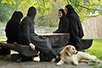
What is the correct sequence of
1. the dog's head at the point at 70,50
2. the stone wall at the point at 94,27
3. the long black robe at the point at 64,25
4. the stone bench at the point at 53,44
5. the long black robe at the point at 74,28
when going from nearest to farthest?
the dog's head at the point at 70,50
the stone bench at the point at 53,44
the long black robe at the point at 74,28
the long black robe at the point at 64,25
the stone wall at the point at 94,27

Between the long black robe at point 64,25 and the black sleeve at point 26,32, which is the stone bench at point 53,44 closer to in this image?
the black sleeve at point 26,32

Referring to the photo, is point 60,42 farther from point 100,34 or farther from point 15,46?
point 100,34

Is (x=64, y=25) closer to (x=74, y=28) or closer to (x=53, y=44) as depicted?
(x=74, y=28)

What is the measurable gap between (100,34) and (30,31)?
22196 millimetres

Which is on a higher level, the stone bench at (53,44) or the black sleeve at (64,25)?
the black sleeve at (64,25)

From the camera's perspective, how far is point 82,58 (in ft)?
18.4

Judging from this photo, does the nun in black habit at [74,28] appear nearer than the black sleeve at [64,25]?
Yes

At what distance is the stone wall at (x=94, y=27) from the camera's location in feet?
85.5

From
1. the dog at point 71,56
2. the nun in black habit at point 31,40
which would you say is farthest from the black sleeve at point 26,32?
the dog at point 71,56

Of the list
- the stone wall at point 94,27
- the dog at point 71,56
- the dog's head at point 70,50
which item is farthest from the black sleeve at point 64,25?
the stone wall at point 94,27

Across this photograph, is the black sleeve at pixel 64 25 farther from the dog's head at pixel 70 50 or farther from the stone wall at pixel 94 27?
the stone wall at pixel 94 27

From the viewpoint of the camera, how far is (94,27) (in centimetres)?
2697

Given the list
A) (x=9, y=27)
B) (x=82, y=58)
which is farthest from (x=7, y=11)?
(x=82, y=58)

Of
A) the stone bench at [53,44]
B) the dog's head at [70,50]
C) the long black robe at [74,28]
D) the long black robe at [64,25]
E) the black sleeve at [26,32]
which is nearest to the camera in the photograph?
the dog's head at [70,50]
